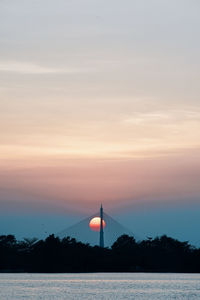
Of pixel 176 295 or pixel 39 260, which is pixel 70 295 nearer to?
pixel 176 295

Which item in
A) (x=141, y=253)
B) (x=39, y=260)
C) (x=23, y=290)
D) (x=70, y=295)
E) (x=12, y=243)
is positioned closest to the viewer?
(x=70, y=295)

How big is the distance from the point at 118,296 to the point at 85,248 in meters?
84.5

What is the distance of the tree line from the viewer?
6427 inches

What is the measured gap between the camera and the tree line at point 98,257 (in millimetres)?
163250

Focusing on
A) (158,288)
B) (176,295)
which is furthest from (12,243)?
(176,295)

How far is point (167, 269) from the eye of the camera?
176500 mm

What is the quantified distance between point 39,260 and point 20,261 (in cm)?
652

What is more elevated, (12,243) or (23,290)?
(12,243)

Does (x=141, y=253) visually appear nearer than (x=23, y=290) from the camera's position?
No

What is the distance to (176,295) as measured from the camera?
87625mm

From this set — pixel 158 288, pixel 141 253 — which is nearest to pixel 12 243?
pixel 141 253

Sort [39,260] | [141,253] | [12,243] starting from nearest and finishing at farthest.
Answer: [39,260] < [141,253] < [12,243]

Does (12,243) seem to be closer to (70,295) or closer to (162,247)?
(162,247)

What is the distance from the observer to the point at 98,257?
168 metres
